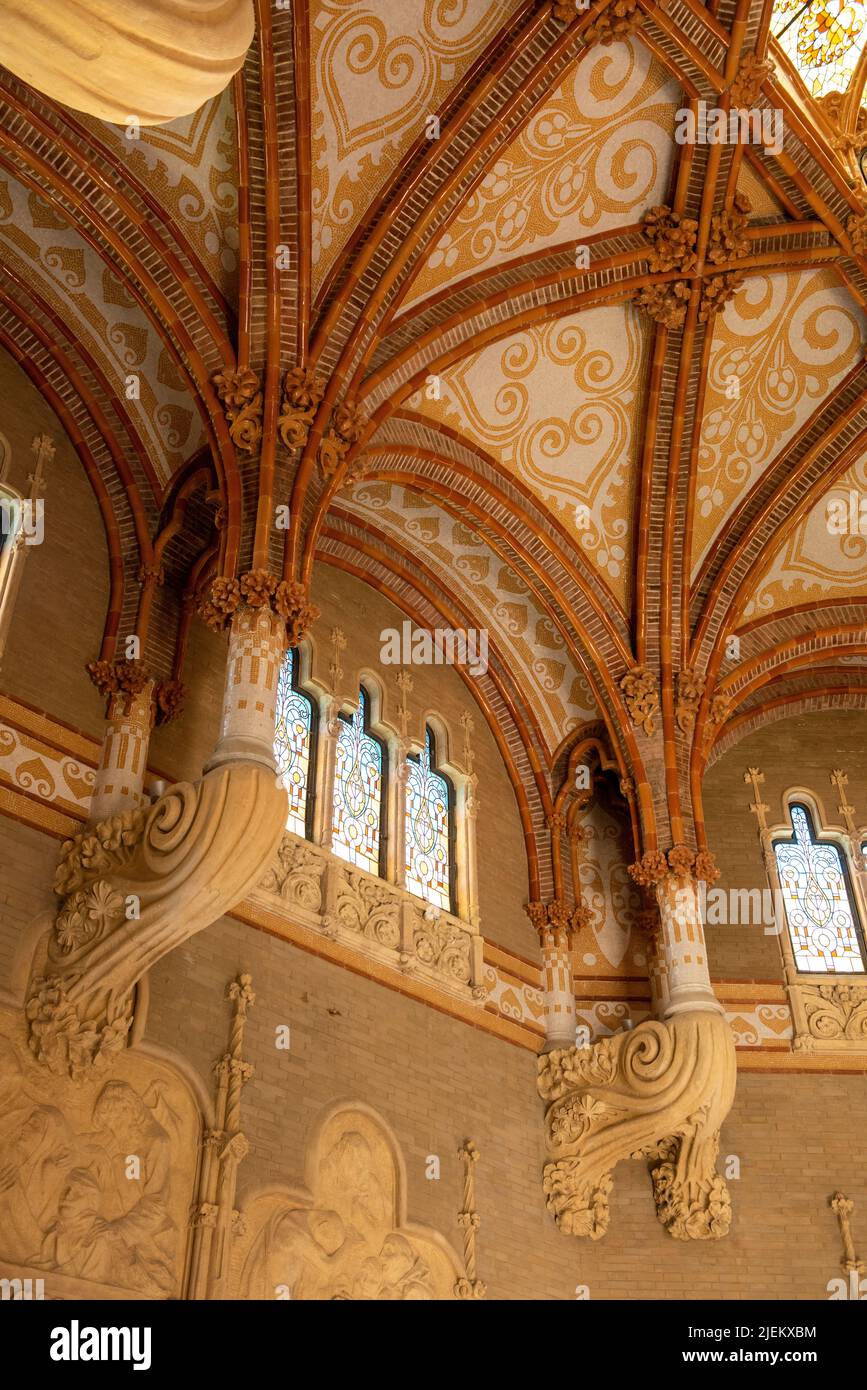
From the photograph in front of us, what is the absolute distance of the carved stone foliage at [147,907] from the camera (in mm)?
8938

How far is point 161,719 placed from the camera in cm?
1096

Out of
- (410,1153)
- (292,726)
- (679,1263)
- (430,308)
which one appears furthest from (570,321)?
(679,1263)

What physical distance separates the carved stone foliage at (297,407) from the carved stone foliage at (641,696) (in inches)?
189

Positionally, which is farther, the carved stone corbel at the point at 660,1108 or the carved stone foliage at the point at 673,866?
the carved stone foliage at the point at 673,866

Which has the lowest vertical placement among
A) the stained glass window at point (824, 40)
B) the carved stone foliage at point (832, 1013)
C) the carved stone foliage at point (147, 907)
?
the carved stone foliage at point (147, 907)

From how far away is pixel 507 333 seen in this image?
40.9ft

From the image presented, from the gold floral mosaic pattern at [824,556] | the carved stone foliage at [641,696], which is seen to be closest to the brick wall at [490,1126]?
the carved stone foliage at [641,696]

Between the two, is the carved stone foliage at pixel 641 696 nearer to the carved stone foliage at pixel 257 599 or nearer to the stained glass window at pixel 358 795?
the stained glass window at pixel 358 795

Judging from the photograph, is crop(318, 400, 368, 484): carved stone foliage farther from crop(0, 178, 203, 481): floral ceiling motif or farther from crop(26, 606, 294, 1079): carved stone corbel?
crop(26, 606, 294, 1079): carved stone corbel

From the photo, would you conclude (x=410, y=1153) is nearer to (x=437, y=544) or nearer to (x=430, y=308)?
(x=437, y=544)

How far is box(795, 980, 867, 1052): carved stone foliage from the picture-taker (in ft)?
45.0

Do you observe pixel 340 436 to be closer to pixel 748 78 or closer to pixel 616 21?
pixel 616 21

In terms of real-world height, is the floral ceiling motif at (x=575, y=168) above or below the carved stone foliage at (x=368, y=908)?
above

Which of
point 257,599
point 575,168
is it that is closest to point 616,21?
point 575,168
